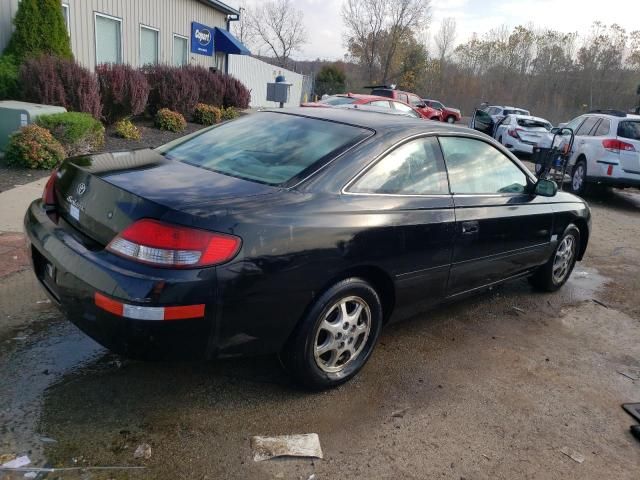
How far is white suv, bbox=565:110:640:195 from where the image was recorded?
390 inches

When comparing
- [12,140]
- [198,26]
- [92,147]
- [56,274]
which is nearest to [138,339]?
[56,274]

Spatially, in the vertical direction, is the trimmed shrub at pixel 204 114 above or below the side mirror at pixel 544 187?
below

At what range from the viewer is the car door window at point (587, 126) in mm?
11007

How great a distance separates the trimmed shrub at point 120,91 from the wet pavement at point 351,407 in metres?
8.49

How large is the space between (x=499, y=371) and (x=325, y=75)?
145 ft

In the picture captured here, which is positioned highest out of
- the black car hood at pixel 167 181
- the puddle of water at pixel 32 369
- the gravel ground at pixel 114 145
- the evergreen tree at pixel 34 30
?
the evergreen tree at pixel 34 30

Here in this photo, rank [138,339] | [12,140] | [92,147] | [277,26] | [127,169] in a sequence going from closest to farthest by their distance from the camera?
[138,339] → [127,169] → [12,140] → [92,147] → [277,26]

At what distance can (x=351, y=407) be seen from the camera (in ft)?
10.1

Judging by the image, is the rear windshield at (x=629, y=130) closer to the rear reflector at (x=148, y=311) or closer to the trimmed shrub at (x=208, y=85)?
the rear reflector at (x=148, y=311)

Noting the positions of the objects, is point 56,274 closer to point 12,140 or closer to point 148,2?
point 12,140

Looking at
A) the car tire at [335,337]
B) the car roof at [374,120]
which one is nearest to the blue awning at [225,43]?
the car roof at [374,120]

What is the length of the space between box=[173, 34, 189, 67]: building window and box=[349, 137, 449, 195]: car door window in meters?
15.0

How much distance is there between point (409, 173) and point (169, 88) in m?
12.2

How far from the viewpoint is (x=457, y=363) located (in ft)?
12.2
